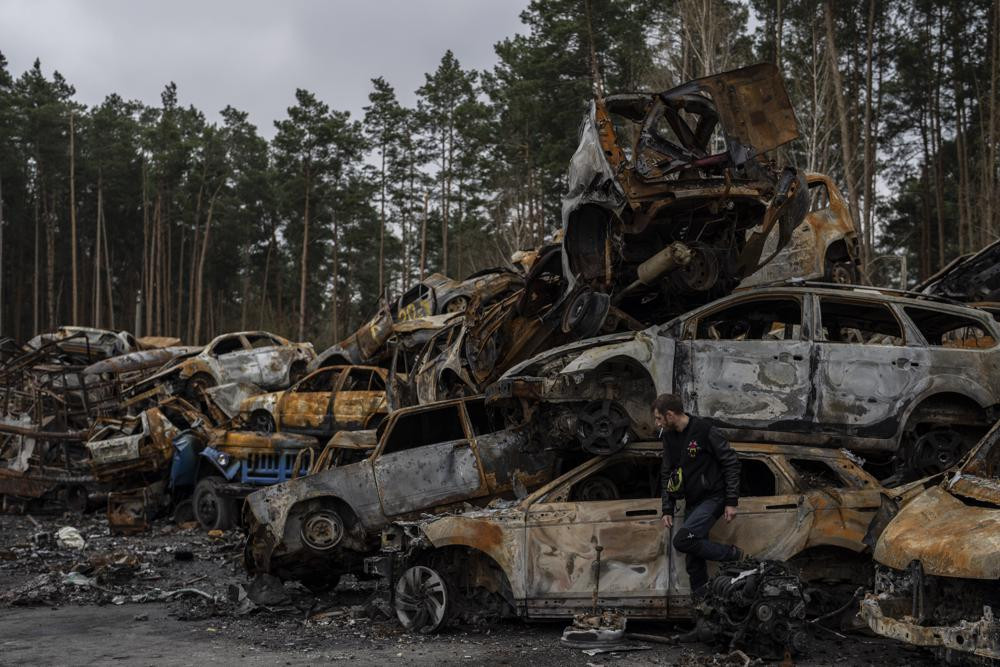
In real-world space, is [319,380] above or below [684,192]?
below

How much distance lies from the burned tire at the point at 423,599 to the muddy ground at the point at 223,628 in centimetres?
12

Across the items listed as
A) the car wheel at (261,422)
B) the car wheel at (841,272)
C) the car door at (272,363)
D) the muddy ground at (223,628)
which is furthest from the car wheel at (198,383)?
the car wheel at (841,272)

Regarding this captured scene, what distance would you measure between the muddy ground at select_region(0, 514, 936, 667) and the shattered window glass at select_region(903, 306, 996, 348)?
336 cm

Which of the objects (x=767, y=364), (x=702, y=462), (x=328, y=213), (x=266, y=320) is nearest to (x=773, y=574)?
(x=702, y=462)

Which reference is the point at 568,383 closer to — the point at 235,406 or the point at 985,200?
the point at 235,406

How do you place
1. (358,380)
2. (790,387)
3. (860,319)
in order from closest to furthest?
(790,387), (860,319), (358,380)

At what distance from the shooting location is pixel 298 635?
7.55 m

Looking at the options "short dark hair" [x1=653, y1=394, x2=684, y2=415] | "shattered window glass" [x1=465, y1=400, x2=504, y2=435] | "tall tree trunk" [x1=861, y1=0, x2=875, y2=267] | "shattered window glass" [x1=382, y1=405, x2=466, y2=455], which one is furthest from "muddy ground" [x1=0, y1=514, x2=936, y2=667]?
"tall tree trunk" [x1=861, y1=0, x2=875, y2=267]

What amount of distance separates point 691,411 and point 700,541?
1.93 m

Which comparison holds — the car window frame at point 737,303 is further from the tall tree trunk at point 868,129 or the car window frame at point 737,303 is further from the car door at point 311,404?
the tall tree trunk at point 868,129

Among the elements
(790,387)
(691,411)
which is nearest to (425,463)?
(691,411)

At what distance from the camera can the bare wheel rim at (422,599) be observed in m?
7.14

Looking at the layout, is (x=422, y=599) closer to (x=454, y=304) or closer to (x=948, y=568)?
(x=948, y=568)

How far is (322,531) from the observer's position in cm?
872
